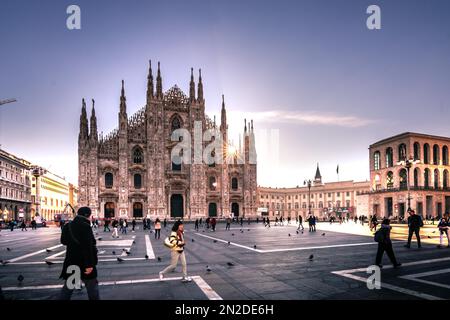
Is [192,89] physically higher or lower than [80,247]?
higher

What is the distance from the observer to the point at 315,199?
336ft

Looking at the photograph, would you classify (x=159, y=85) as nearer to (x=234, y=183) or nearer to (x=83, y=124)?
(x=83, y=124)

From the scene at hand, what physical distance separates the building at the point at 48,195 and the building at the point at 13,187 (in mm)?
2193

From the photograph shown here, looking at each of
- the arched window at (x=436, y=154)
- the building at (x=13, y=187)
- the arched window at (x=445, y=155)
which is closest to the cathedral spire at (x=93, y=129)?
the building at (x=13, y=187)

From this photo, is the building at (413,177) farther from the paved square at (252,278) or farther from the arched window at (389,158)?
the paved square at (252,278)

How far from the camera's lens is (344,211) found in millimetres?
82312

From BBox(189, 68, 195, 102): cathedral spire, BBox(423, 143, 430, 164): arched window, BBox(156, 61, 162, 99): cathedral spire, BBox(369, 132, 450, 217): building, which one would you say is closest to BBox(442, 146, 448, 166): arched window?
BBox(369, 132, 450, 217): building

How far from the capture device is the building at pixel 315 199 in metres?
93.2

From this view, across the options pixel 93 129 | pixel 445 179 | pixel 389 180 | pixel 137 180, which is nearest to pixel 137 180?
pixel 137 180

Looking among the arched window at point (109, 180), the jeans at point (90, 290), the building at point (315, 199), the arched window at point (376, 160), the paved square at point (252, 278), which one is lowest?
the building at point (315, 199)

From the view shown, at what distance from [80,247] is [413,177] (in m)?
60.6

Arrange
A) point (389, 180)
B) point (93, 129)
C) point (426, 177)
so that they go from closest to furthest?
point (93, 129), point (426, 177), point (389, 180)

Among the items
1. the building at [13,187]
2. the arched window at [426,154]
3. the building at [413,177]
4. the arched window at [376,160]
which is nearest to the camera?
the building at [413,177]

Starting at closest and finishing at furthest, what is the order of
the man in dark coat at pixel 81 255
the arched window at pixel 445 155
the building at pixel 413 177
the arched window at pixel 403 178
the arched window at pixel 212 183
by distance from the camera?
the man in dark coat at pixel 81 255
the arched window at pixel 212 183
the building at pixel 413 177
the arched window at pixel 403 178
the arched window at pixel 445 155
